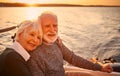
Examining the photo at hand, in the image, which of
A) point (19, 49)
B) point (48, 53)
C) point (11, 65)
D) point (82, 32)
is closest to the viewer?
point (11, 65)

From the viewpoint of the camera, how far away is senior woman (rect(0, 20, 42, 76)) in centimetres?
183

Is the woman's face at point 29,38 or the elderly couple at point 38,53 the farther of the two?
the woman's face at point 29,38

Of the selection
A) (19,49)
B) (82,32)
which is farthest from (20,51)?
(82,32)

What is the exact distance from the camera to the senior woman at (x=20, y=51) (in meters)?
1.83

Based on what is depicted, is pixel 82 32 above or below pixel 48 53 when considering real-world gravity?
below

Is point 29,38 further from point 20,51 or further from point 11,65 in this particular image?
point 11,65

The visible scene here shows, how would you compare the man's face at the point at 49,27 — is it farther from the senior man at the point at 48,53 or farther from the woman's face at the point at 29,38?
the woman's face at the point at 29,38

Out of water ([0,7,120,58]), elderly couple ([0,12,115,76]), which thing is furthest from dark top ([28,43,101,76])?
water ([0,7,120,58])

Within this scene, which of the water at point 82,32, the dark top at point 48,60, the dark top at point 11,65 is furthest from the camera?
the water at point 82,32

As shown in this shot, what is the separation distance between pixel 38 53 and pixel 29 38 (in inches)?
12.9

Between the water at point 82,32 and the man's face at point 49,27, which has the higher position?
the man's face at point 49,27

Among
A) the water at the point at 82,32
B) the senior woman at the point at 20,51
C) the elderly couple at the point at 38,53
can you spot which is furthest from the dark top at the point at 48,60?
the water at the point at 82,32

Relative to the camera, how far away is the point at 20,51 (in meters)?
1.96

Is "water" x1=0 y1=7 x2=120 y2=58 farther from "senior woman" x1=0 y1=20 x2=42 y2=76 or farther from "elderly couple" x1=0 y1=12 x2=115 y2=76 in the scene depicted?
"senior woman" x1=0 y1=20 x2=42 y2=76
